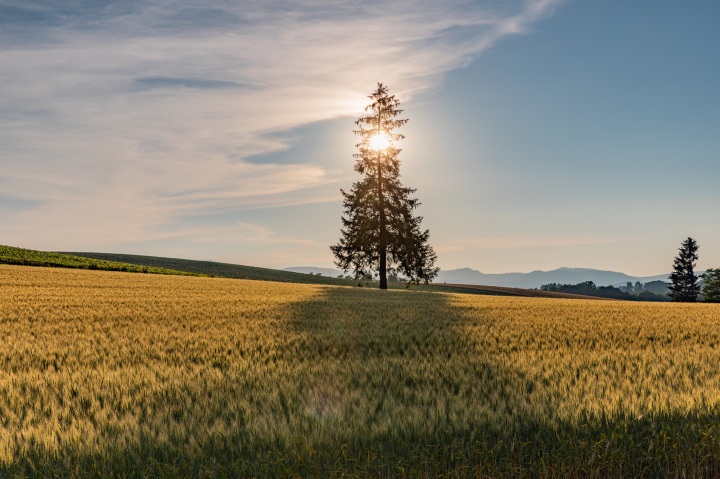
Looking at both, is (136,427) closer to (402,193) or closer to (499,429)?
(499,429)

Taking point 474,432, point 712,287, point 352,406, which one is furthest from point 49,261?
point 712,287

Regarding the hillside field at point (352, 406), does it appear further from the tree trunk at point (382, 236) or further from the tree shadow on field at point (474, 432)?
the tree trunk at point (382, 236)

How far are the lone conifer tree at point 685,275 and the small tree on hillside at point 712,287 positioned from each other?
202 cm

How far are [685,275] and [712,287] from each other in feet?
18.7

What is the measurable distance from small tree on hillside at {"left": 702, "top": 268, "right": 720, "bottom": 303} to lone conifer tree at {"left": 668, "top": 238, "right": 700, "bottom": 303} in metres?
2.02

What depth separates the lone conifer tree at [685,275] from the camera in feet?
294

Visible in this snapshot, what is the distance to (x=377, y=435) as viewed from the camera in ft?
15.0

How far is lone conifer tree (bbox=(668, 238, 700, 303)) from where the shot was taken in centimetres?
8950

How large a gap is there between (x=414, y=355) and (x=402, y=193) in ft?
116

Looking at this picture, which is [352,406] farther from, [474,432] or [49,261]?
[49,261]

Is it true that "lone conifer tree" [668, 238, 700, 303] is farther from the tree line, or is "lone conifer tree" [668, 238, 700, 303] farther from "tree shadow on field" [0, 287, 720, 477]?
"tree shadow on field" [0, 287, 720, 477]

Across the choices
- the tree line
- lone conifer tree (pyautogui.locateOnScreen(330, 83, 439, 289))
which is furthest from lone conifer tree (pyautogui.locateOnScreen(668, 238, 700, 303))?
lone conifer tree (pyautogui.locateOnScreen(330, 83, 439, 289))

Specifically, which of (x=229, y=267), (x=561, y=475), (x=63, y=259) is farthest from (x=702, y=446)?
(x=229, y=267)

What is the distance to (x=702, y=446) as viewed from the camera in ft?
14.8
